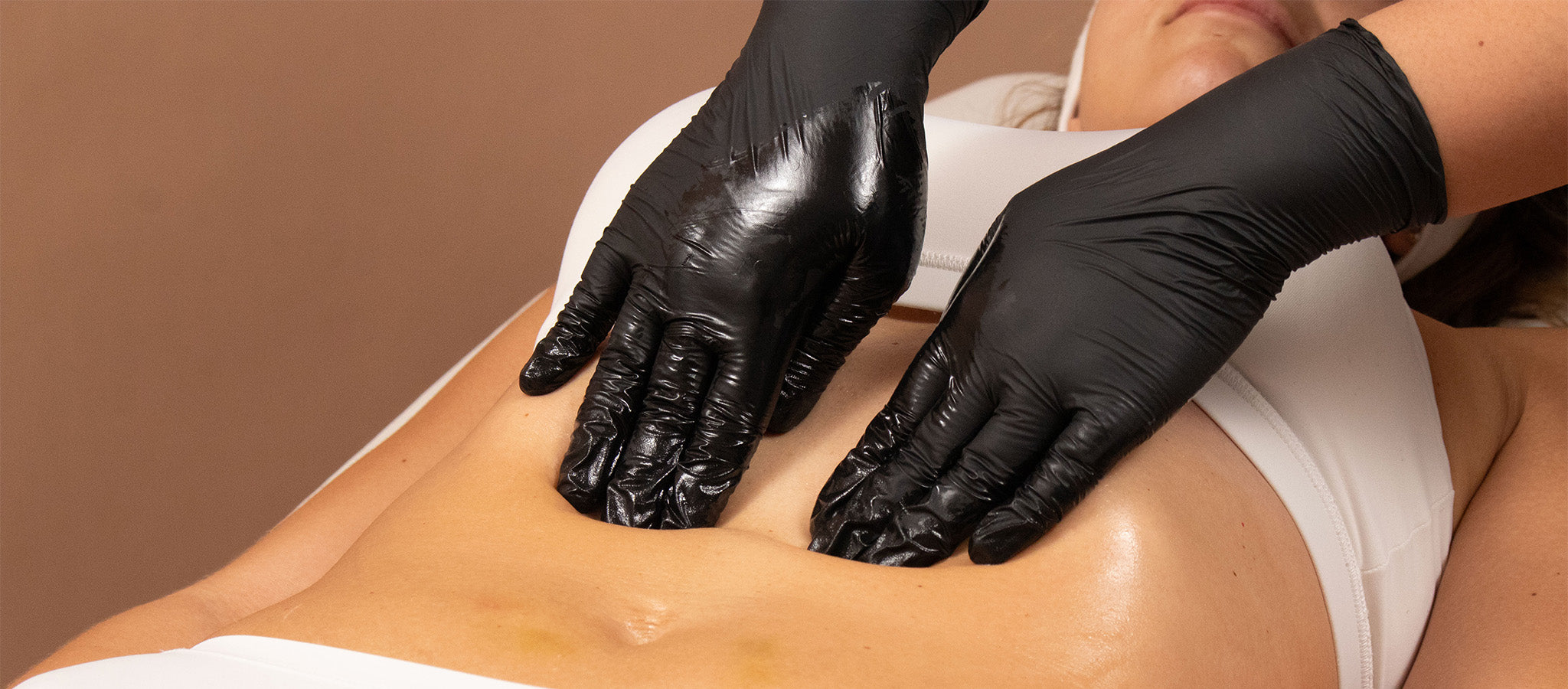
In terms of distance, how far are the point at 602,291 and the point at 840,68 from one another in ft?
1.13

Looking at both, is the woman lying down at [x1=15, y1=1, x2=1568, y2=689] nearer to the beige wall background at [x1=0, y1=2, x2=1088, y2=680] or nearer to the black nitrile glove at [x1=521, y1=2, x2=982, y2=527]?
the black nitrile glove at [x1=521, y1=2, x2=982, y2=527]

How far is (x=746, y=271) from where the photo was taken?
871 mm

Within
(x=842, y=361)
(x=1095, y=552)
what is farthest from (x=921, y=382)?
(x=1095, y=552)

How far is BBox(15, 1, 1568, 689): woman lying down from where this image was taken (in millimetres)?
624

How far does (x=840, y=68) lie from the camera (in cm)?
94

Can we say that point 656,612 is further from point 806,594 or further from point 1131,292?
point 1131,292

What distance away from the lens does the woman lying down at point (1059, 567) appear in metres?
0.62

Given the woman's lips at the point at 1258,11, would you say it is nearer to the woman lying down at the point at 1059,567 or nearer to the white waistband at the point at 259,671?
the woman lying down at the point at 1059,567

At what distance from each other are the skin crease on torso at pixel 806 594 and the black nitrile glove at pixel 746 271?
0.07 metres

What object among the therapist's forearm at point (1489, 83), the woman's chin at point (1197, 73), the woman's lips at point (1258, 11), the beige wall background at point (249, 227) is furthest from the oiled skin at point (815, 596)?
the beige wall background at point (249, 227)

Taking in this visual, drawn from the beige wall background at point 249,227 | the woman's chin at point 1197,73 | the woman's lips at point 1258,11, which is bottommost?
the beige wall background at point 249,227

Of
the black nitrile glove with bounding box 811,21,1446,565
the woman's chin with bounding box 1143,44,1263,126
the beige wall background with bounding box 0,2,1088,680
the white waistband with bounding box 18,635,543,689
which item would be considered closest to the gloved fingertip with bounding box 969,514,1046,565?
the black nitrile glove with bounding box 811,21,1446,565

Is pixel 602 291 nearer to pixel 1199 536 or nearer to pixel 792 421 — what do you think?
pixel 792 421

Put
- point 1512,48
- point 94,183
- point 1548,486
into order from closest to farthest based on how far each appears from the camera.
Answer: point 1512,48, point 1548,486, point 94,183
